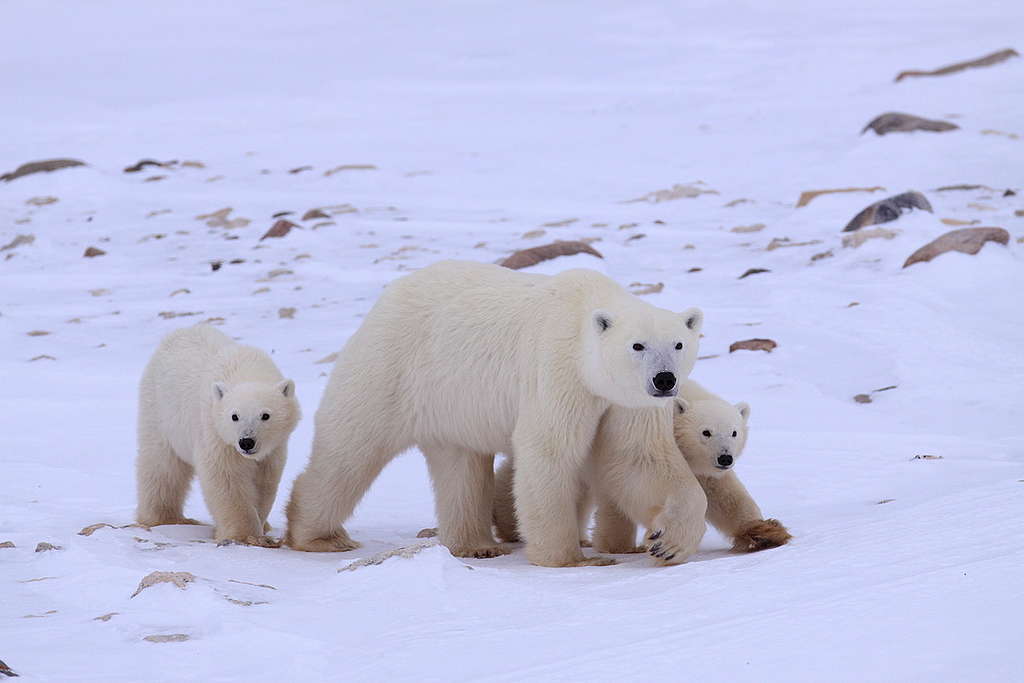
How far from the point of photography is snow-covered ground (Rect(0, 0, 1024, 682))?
3113 millimetres

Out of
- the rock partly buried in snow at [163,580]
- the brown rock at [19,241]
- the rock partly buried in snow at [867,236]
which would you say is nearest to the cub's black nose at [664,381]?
the rock partly buried in snow at [163,580]

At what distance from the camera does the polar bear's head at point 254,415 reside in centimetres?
509

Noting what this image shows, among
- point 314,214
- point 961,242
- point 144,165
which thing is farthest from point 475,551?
point 144,165

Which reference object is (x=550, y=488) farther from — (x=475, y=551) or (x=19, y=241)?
(x=19, y=241)

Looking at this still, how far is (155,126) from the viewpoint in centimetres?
2578

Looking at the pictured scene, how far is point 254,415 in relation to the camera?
513cm

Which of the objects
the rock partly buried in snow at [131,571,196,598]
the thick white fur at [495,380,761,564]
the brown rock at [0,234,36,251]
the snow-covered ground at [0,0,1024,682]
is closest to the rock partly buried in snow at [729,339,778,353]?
the snow-covered ground at [0,0,1024,682]

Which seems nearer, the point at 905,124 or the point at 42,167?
the point at 905,124

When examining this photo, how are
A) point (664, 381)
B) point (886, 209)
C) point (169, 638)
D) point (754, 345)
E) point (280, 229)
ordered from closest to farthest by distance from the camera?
point (169, 638), point (664, 381), point (754, 345), point (886, 209), point (280, 229)

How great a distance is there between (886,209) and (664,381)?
304 inches

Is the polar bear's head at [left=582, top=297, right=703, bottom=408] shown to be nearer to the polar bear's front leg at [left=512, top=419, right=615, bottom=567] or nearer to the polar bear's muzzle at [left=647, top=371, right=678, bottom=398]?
the polar bear's muzzle at [left=647, top=371, right=678, bottom=398]

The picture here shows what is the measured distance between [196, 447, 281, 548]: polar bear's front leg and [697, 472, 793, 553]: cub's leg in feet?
5.89

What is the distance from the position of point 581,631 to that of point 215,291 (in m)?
9.03

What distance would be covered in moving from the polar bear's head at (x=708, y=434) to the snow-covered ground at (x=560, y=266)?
0.34 m
